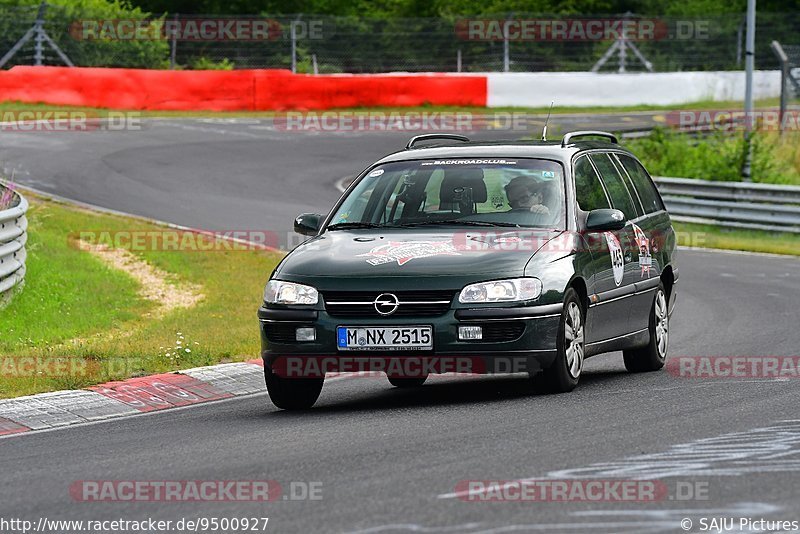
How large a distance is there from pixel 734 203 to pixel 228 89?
16.8m

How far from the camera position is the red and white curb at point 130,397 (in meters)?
9.41

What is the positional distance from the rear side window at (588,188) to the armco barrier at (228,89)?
2804 cm

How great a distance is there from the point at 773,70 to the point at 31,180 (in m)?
33.0

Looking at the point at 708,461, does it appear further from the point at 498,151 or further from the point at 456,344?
the point at 498,151

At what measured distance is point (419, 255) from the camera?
9.30 m

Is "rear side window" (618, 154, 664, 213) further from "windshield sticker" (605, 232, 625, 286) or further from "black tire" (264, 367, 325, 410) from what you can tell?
"black tire" (264, 367, 325, 410)

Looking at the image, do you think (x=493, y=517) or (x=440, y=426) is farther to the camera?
(x=440, y=426)

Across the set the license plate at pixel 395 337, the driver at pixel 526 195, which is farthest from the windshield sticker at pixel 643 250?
the license plate at pixel 395 337

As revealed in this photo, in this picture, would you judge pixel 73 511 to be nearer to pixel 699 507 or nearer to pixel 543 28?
pixel 699 507

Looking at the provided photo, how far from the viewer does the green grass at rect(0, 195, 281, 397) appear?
11461 mm

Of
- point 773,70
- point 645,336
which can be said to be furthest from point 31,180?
point 773,70

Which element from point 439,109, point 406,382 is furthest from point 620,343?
point 439,109

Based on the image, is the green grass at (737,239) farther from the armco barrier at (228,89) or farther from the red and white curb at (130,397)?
the armco barrier at (228,89)

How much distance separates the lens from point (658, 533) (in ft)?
18.9
